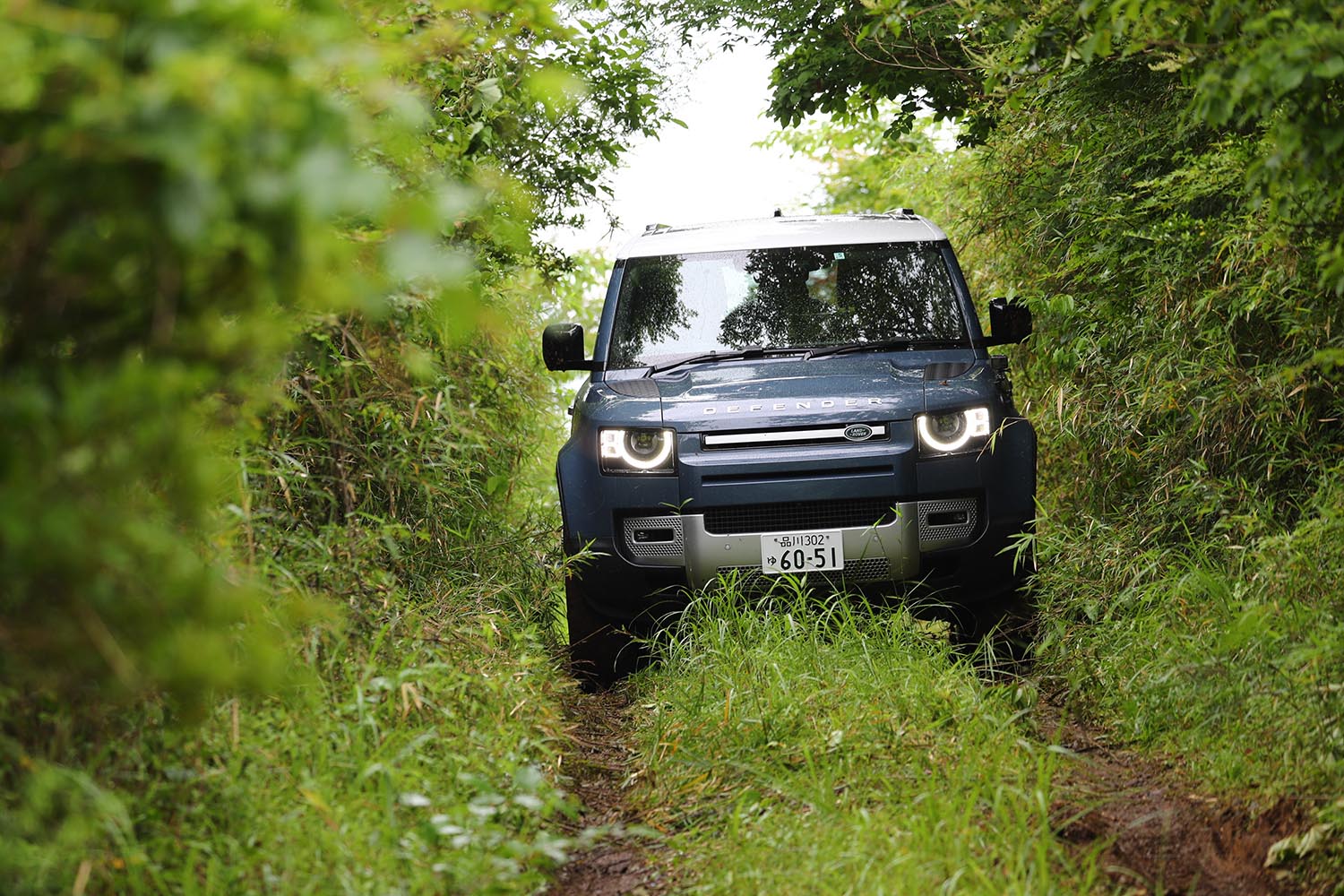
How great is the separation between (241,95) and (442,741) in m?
2.45

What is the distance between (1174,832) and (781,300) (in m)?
3.17

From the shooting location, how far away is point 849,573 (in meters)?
5.17

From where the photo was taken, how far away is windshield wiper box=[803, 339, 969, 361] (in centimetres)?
581

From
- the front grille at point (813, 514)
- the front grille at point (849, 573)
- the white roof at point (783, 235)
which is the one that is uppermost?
the white roof at point (783, 235)

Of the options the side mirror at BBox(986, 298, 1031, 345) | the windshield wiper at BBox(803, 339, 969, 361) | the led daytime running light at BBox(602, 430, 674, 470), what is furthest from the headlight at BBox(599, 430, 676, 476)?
the side mirror at BBox(986, 298, 1031, 345)

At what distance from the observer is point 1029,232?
7.80 metres

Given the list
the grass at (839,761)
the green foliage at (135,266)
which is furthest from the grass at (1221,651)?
the green foliage at (135,266)

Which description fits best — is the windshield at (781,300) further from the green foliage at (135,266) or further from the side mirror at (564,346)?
the green foliage at (135,266)

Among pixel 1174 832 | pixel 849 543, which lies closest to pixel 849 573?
pixel 849 543

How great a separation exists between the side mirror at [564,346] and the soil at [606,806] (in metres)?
1.46

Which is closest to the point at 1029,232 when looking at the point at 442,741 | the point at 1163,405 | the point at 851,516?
the point at 1163,405

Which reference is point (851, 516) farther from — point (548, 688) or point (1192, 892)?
point (1192, 892)

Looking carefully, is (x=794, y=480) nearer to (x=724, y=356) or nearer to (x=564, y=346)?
(x=724, y=356)

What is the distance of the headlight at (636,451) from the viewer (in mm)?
5250
